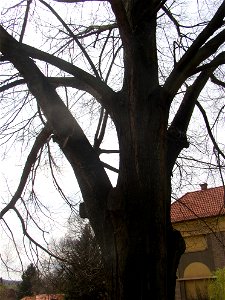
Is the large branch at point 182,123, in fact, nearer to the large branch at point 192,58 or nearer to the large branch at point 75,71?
the large branch at point 192,58

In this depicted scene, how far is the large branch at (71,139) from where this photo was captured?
272 cm

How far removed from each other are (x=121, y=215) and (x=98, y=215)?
215mm

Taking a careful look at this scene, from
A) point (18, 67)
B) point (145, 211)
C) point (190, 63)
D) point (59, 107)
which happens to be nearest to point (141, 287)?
point (145, 211)

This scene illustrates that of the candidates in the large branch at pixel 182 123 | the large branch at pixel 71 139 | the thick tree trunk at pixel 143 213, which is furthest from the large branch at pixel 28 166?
the large branch at pixel 182 123

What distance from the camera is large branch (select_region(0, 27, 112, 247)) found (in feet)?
8.93

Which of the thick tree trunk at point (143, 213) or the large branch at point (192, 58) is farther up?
the large branch at point (192, 58)

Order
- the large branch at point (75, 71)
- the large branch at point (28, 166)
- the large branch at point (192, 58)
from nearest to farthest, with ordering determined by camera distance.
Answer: the large branch at point (192, 58), the large branch at point (75, 71), the large branch at point (28, 166)

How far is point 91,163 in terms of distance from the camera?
2854 mm

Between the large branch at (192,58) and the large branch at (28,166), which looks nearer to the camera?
the large branch at (192,58)

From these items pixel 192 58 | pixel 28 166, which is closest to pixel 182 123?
pixel 192 58

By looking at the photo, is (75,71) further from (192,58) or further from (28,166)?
(28,166)

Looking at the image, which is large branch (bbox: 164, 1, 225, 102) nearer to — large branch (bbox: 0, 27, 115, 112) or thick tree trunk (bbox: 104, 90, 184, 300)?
thick tree trunk (bbox: 104, 90, 184, 300)

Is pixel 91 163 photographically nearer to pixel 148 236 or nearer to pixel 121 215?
pixel 121 215

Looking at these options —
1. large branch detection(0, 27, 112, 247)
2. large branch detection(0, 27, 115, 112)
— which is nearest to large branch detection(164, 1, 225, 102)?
large branch detection(0, 27, 115, 112)
